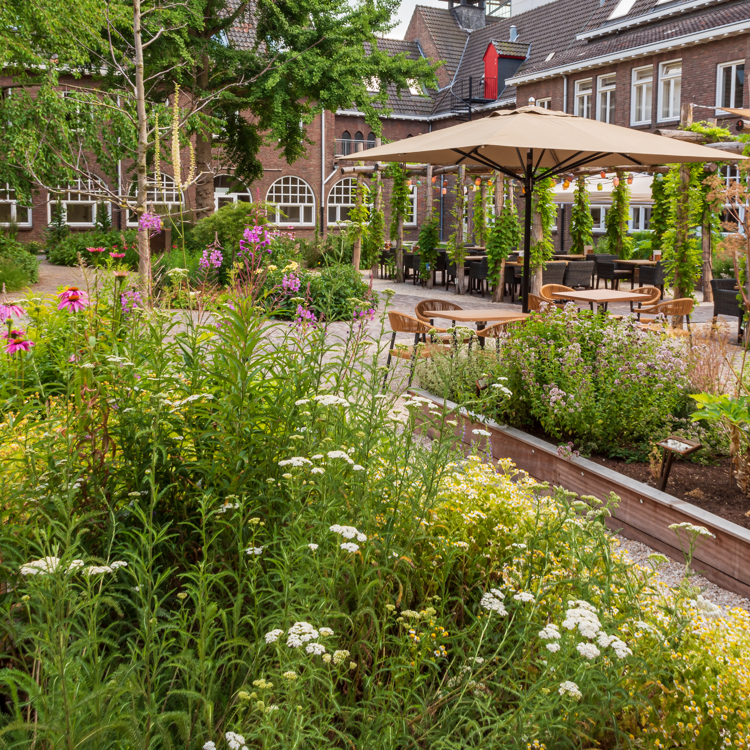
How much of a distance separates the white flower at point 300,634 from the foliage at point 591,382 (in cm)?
319

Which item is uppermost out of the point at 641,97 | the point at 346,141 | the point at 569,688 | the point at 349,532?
the point at 346,141

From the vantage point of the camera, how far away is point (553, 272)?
54.2 feet

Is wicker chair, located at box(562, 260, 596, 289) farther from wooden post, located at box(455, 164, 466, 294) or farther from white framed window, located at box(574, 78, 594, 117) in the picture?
white framed window, located at box(574, 78, 594, 117)

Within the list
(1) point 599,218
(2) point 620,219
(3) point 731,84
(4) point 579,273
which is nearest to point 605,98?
(1) point 599,218

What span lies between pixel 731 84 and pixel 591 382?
20966mm

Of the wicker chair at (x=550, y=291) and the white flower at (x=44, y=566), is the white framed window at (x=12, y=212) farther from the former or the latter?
the white flower at (x=44, y=566)

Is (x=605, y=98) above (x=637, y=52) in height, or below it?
below

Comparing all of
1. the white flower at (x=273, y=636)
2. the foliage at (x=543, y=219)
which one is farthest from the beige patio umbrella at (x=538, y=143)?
the white flower at (x=273, y=636)

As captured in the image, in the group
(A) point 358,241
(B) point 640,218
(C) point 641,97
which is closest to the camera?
(A) point 358,241

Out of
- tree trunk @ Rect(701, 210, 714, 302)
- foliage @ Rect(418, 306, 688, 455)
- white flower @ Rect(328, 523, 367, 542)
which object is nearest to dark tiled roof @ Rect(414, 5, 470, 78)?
tree trunk @ Rect(701, 210, 714, 302)

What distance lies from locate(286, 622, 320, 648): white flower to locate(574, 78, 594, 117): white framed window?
28.6 meters

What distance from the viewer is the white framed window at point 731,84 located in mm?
21953

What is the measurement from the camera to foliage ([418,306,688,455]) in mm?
5078

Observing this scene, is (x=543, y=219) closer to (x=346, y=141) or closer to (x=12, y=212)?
(x=12, y=212)
